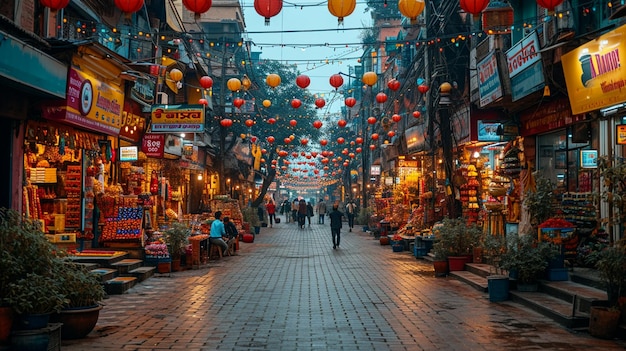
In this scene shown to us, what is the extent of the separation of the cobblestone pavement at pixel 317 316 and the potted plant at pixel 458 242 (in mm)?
692

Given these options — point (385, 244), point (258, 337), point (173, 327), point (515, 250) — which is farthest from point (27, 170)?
point (385, 244)

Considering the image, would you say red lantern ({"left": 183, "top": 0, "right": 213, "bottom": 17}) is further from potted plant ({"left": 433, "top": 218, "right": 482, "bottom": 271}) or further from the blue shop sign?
potted plant ({"left": 433, "top": 218, "right": 482, "bottom": 271})

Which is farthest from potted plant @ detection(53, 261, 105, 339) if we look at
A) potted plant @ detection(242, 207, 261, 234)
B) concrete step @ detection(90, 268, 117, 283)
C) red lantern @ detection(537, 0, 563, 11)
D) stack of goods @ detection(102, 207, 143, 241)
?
potted plant @ detection(242, 207, 261, 234)

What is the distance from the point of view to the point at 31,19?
13.6m

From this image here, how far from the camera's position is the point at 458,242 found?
53.0 feet

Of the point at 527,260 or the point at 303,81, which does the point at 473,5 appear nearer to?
the point at 527,260

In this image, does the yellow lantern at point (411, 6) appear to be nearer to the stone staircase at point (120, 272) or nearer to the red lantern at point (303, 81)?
the stone staircase at point (120, 272)

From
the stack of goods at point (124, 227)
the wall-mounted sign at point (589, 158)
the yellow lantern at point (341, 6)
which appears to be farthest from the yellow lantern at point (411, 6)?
the stack of goods at point (124, 227)

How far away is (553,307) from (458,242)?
6013mm

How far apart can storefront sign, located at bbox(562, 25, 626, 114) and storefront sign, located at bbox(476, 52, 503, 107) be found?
3606mm

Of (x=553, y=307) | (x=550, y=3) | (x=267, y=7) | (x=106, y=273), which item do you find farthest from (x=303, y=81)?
(x=553, y=307)

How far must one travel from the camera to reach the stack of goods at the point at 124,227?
643 inches

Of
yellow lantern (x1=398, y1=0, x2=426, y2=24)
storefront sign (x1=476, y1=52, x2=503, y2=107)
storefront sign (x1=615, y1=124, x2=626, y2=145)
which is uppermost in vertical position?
yellow lantern (x1=398, y1=0, x2=426, y2=24)

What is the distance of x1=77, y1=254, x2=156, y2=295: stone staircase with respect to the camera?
507 inches
